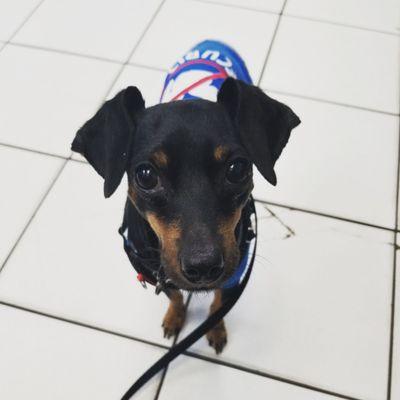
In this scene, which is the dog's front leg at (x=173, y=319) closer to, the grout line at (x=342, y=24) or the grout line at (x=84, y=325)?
the grout line at (x=84, y=325)

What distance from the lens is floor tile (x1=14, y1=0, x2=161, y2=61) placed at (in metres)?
1.96

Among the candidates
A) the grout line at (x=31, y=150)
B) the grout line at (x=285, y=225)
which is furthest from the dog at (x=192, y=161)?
the grout line at (x=31, y=150)

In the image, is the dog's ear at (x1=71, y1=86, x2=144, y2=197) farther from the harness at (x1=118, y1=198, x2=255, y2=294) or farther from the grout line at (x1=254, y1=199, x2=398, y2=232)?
the grout line at (x1=254, y1=199, x2=398, y2=232)

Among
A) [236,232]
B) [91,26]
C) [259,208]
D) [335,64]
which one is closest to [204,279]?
[236,232]

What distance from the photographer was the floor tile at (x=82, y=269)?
1283 millimetres

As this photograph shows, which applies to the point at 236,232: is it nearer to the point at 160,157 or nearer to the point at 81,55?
the point at 160,157

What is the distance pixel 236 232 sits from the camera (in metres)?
1.03

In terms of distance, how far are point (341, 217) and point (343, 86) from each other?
608 mm

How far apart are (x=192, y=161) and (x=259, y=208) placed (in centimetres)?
67

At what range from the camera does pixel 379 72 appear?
1.85 meters

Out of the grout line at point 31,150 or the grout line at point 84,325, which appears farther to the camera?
the grout line at point 31,150

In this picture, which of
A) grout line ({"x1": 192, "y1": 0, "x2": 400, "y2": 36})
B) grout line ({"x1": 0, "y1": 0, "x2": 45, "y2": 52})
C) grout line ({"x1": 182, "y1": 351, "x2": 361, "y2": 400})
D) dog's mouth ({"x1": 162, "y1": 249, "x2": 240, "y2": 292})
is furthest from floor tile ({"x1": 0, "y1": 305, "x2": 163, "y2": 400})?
grout line ({"x1": 192, "y1": 0, "x2": 400, "y2": 36})

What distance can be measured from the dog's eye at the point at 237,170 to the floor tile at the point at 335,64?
97 centimetres

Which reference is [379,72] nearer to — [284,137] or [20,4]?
[284,137]
